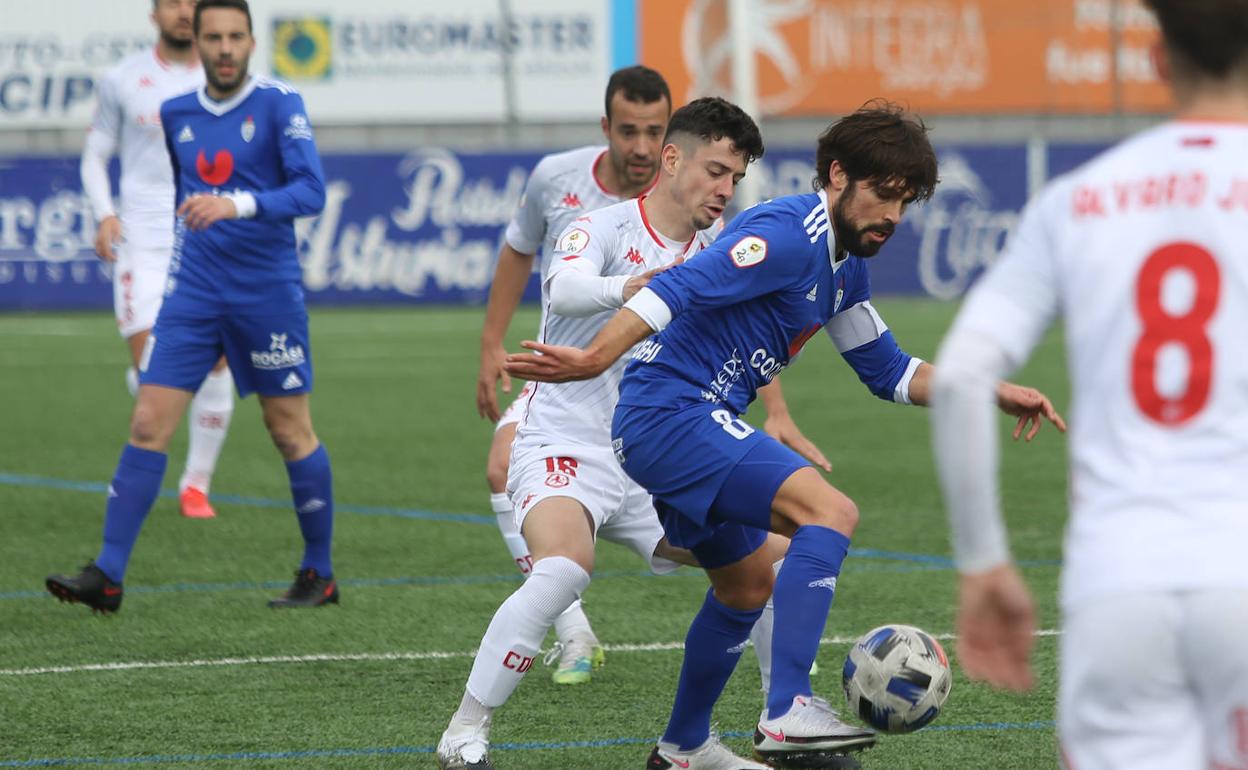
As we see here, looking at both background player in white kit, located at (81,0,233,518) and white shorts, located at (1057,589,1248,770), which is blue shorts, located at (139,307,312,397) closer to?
background player in white kit, located at (81,0,233,518)

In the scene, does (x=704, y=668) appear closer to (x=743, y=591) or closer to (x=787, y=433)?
(x=743, y=591)

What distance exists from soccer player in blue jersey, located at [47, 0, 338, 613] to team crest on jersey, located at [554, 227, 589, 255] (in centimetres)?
200

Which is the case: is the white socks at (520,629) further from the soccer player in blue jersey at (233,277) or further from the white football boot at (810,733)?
the soccer player in blue jersey at (233,277)

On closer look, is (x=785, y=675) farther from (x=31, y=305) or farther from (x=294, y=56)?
(x=294, y=56)

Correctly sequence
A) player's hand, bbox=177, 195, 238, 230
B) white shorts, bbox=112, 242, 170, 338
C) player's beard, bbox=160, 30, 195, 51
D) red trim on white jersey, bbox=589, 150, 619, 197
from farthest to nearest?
white shorts, bbox=112, 242, 170, 338 < player's beard, bbox=160, 30, 195, 51 < player's hand, bbox=177, 195, 238, 230 < red trim on white jersey, bbox=589, 150, 619, 197

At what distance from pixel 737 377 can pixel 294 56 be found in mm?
23964

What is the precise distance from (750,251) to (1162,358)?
1819mm

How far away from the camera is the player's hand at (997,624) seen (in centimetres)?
268

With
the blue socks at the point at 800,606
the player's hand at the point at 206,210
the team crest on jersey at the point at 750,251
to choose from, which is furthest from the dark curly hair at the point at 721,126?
the player's hand at the point at 206,210

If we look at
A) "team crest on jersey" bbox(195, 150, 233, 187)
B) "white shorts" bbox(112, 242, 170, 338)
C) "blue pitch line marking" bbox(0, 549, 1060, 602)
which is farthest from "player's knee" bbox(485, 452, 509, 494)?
"white shorts" bbox(112, 242, 170, 338)

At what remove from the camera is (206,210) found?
20.9ft

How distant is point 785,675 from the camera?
167 inches

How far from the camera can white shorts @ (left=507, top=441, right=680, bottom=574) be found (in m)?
5.01

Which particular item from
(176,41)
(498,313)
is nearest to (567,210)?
(498,313)
